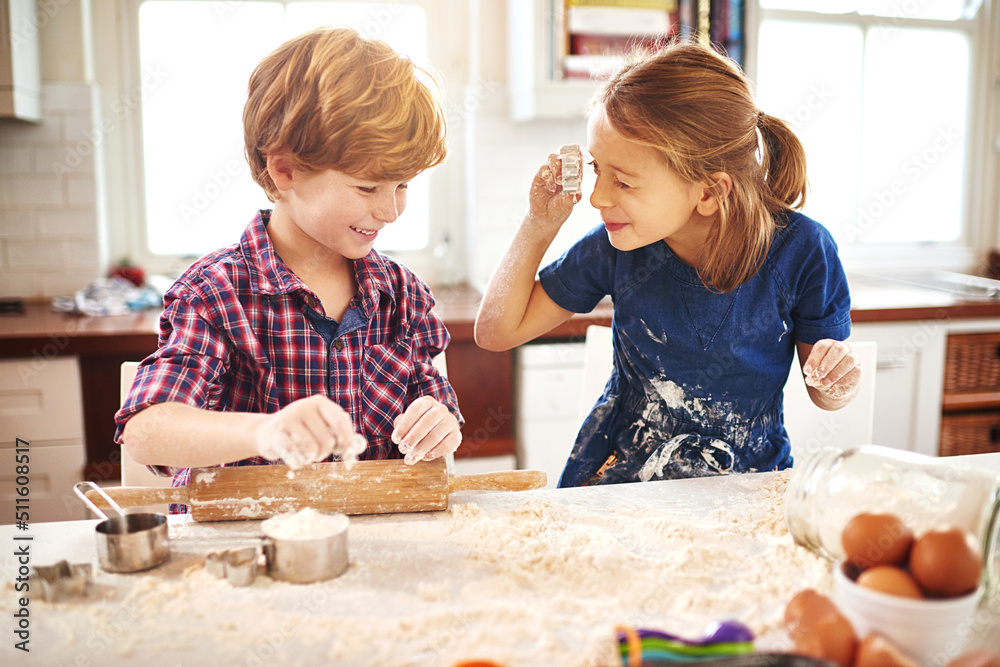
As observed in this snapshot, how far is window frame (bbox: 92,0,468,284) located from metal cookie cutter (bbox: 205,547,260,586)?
1.81 m

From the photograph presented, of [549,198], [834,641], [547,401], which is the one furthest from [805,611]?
[547,401]

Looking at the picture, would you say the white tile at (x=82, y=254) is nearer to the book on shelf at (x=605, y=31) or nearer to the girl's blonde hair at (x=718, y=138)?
the book on shelf at (x=605, y=31)

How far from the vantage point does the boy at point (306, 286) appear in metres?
0.99

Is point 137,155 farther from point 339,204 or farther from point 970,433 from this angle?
point 970,433

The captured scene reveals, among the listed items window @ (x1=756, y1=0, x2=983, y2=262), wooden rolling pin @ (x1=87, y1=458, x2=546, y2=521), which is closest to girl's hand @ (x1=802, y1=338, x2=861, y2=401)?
wooden rolling pin @ (x1=87, y1=458, x2=546, y2=521)

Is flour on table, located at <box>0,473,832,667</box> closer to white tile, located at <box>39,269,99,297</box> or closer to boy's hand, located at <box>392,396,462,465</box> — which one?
boy's hand, located at <box>392,396,462,465</box>

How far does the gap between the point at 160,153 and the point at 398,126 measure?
1816mm

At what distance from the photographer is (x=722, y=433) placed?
132 centimetres

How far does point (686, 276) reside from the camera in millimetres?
1350

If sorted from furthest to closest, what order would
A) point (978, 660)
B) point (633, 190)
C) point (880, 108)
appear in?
point (880, 108) → point (633, 190) → point (978, 660)

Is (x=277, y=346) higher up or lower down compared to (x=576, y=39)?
lower down

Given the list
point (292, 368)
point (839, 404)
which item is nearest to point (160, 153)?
point (292, 368)

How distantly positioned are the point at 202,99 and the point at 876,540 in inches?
98.1

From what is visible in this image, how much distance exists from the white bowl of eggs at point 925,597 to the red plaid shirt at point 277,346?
746 millimetres
